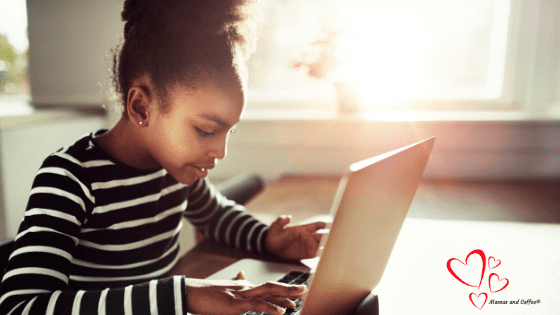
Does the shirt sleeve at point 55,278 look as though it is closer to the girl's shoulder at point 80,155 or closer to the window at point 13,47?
the girl's shoulder at point 80,155

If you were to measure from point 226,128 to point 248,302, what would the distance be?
28cm

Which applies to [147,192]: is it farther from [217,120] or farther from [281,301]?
[281,301]

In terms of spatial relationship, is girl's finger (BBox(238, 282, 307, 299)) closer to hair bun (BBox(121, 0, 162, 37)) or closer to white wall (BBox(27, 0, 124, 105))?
hair bun (BBox(121, 0, 162, 37))

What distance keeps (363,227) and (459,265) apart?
32 cm

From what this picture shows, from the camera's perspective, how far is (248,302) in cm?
46

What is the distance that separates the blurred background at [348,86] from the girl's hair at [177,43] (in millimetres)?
779

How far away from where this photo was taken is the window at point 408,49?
1.55 m

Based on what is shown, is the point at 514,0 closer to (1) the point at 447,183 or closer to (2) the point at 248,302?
(1) the point at 447,183

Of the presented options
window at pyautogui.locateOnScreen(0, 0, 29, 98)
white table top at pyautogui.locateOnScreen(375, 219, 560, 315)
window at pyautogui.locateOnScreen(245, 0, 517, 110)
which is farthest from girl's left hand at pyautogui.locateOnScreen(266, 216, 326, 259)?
window at pyautogui.locateOnScreen(0, 0, 29, 98)

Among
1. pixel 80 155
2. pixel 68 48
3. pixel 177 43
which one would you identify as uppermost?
pixel 68 48

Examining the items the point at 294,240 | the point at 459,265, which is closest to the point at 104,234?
the point at 294,240

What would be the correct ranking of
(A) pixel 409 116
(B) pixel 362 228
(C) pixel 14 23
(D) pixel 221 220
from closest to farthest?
(B) pixel 362 228
(D) pixel 221 220
(A) pixel 409 116
(C) pixel 14 23

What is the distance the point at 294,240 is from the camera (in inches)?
29.9

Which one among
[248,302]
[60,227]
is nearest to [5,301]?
[60,227]
